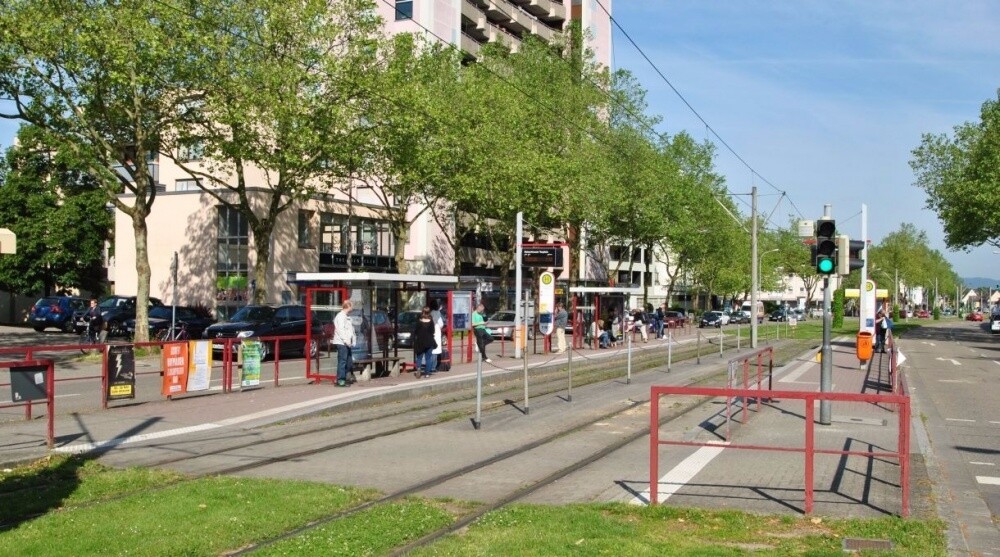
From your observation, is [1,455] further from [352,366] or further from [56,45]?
[56,45]

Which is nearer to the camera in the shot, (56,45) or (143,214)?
(56,45)

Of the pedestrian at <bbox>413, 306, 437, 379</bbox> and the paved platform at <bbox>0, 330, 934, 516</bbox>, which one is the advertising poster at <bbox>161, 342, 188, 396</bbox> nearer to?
the paved platform at <bbox>0, 330, 934, 516</bbox>

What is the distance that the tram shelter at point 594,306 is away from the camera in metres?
38.6

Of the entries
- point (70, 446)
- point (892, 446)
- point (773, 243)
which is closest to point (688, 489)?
point (892, 446)

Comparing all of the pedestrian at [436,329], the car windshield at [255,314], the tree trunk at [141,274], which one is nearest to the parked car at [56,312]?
the car windshield at [255,314]

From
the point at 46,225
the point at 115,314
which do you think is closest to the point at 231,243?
the point at 115,314

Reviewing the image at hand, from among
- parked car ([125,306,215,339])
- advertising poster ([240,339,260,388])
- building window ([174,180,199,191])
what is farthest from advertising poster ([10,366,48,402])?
building window ([174,180,199,191])

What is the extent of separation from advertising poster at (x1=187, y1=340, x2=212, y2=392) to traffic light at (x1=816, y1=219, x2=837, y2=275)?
36.1 feet

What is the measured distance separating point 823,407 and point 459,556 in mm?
9693

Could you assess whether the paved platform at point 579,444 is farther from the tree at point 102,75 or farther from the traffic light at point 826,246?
the tree at point 102,75

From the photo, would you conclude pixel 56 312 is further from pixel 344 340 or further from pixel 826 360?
pixel 826 360

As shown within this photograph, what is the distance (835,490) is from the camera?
988cm

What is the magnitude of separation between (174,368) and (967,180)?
53.3 metres

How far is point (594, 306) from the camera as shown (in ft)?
130
